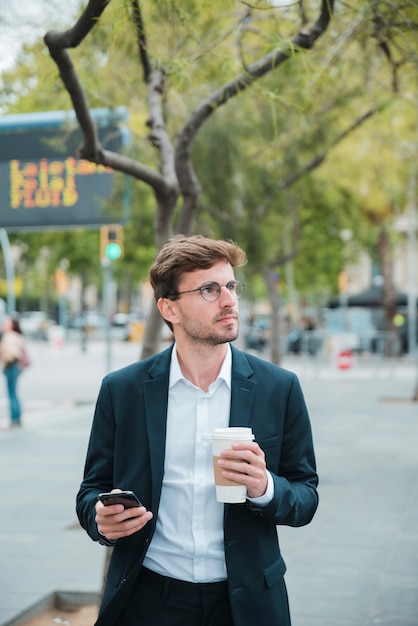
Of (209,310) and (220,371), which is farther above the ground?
(209,310)

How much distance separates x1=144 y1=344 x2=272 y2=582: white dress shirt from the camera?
284 centimetres

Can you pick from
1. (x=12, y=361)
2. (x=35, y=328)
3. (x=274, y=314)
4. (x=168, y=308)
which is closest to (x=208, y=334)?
(x=168, y=308)

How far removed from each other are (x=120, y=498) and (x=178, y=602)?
0.41 metres

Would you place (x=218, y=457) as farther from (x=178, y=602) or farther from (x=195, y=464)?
(x=178, y=602)

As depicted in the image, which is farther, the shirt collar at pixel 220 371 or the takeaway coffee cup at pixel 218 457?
the shirt collar at pixel 220 371

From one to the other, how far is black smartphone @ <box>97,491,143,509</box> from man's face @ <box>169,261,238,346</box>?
52 cm

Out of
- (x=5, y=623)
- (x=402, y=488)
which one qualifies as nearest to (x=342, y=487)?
(x=402, y=488)

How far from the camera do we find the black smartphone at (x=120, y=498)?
8.66ft

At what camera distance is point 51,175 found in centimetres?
898

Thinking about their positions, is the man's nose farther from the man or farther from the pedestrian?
the pedestrian

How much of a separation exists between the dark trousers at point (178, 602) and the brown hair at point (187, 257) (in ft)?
2.75

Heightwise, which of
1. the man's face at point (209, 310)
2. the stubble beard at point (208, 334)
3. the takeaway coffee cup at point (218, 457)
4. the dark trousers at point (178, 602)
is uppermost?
the man's face at point (209, 310)

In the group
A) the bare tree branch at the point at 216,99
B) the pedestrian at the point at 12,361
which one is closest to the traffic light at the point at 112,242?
the pedestrian at the point at 12,361

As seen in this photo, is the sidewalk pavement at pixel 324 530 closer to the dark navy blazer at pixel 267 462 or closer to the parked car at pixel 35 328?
the dark navy blazer at pixel 267 462
